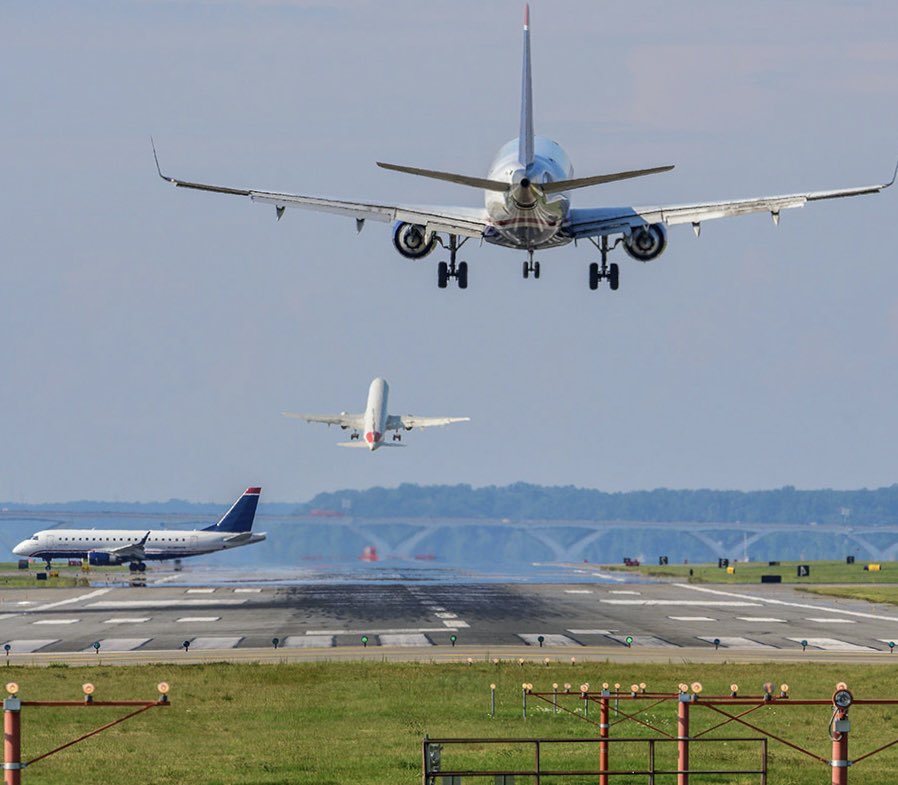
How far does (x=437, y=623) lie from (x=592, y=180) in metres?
48.9

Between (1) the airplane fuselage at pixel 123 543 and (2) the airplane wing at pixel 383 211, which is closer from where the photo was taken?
(2) the airplane wing at pixel 383 211

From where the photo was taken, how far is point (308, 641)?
90.7 metres

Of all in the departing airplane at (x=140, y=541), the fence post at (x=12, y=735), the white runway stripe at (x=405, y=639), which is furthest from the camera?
the departing airplane at (x=140, y=541)

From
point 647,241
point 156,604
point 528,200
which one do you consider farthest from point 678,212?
point 156,604

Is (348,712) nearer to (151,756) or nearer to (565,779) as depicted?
(151,756)

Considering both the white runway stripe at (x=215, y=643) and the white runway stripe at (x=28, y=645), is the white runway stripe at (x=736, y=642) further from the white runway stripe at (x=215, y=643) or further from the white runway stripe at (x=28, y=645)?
the white runway stripe at (x=28, y=645)

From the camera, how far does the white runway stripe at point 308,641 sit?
87438 millimetres

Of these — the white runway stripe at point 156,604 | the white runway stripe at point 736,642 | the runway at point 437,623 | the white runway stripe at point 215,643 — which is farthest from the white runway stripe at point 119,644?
the white runway stripe at point 736,642

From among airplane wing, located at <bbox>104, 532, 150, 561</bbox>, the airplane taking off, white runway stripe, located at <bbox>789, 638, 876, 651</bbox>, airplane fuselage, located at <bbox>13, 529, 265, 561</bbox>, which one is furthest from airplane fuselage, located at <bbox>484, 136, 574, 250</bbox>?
airplane fuselage, located at <bbox>13, 529, 265, 561</bbox>

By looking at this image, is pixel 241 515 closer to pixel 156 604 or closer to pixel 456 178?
pixel 156 604

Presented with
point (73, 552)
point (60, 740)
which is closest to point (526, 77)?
point (60, 740)

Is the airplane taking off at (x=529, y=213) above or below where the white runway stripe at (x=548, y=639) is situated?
above

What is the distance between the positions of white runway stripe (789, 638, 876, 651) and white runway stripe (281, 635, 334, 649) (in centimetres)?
2778

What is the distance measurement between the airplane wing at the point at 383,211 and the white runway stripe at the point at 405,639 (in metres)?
25.6
